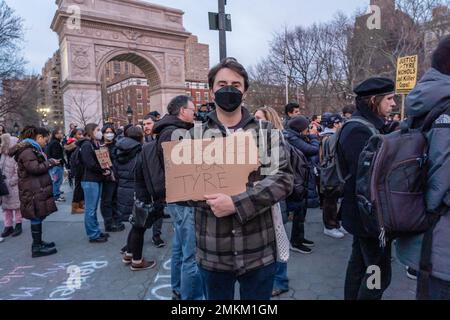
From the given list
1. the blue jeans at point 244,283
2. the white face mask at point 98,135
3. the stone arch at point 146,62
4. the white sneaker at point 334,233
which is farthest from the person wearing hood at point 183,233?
the stone arch at point 146,62

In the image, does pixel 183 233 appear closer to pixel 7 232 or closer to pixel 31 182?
pixel 31 182

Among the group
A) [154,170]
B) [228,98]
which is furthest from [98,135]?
[228,98]

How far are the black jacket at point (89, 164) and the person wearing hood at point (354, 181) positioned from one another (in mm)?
3916

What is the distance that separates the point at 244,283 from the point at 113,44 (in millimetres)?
31172

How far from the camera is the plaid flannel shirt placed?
66.5 inches

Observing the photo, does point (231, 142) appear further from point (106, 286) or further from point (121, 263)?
point (121, 263)

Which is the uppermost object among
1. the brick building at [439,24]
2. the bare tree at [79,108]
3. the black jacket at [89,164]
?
the brick building at [439,24]

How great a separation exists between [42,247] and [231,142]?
431cm

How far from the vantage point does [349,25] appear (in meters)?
23.6

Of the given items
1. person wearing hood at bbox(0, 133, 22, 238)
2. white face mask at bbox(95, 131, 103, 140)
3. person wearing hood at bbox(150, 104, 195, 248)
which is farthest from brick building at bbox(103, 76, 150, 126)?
person wearing hood at bbox(150, 104, 195, 248)

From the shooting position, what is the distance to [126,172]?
4938 mm

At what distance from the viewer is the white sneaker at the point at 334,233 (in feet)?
16.2

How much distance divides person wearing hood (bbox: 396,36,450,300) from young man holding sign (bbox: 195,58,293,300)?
70 cm

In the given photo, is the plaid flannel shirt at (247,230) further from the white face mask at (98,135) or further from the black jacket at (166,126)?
the white face mask at (98,135)
